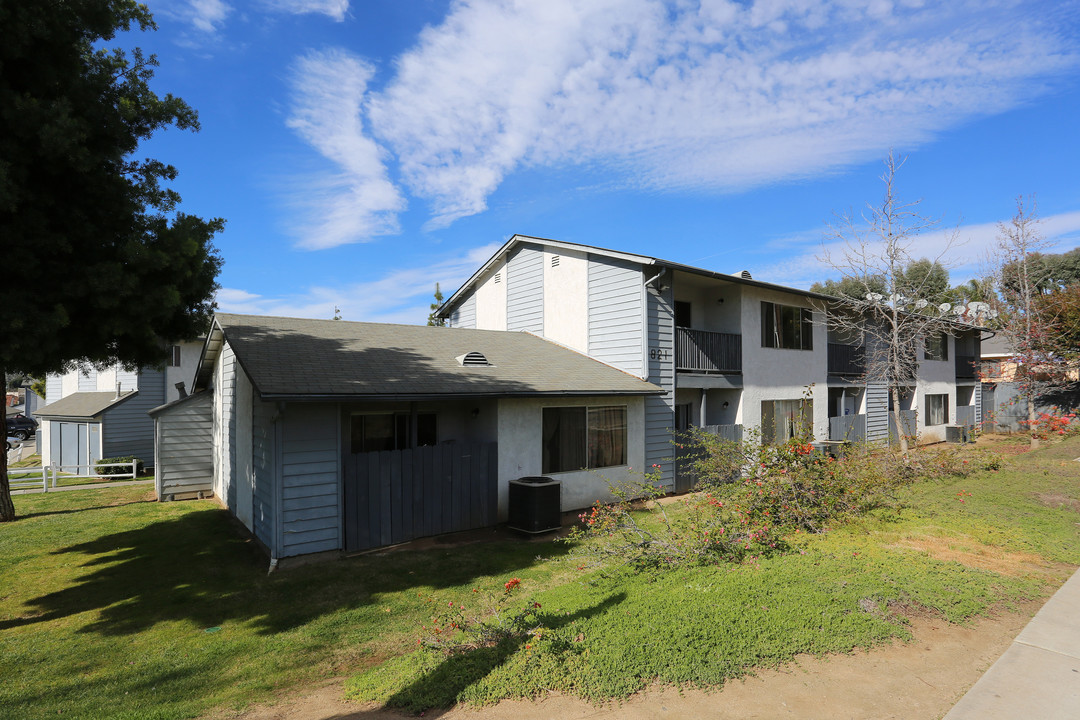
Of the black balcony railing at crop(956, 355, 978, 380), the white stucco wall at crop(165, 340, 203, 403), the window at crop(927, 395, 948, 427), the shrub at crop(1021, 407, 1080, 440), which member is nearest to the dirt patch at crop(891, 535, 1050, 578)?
the shrub at crop(1021, 407, 1080, 440)

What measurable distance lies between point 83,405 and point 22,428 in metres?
21.5

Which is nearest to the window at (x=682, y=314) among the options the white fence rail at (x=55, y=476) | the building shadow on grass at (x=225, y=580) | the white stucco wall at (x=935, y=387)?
the building shadow on grass at (x=225, y=580)

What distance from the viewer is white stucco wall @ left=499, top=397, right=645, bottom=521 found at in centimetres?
1148

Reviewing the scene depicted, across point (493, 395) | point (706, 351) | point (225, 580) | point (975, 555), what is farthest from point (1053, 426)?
point (225, 580)

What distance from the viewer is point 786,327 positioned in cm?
1825

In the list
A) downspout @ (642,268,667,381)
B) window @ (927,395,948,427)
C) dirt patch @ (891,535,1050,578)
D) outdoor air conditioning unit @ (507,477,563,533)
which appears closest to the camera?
dirt patch @ (891,535,1050,578)

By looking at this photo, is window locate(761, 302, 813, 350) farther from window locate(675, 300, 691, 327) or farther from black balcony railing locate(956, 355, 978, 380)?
black balcony railing locate(956, 355, 978, 380)

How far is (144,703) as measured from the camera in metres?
4.83

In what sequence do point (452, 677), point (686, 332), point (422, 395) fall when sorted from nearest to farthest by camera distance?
point (452, 677) → point (422, 395) → point (686, 332)

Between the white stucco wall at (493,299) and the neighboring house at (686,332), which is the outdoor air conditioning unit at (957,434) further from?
the white stucco wall at (493,299)

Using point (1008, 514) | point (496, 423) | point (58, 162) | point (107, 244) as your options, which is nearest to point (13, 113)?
point (58, 162)

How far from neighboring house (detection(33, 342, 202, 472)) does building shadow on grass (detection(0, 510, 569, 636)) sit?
1205 centimetres

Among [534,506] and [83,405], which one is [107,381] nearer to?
[83,405]

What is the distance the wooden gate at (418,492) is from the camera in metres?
9.44
